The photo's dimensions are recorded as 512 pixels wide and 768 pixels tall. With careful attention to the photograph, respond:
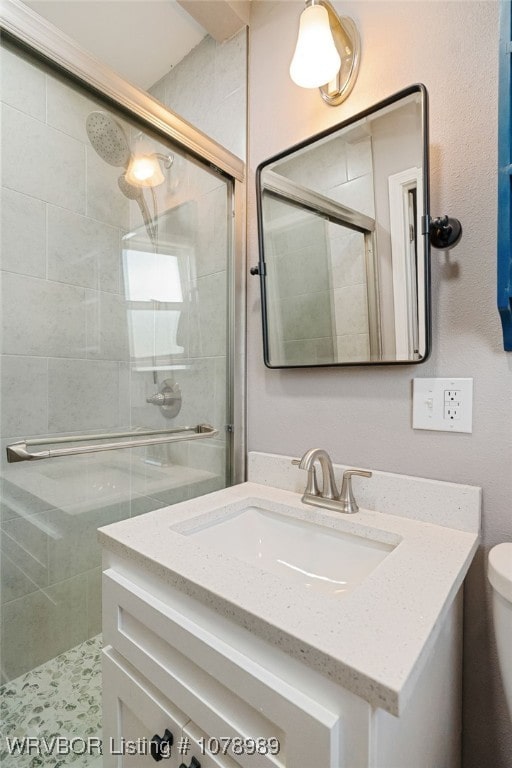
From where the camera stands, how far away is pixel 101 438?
113 cm

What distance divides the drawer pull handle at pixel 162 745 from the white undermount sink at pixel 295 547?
1.03 feet

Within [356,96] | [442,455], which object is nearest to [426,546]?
[442,455]

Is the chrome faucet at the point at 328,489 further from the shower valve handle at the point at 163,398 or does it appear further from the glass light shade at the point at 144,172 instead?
the glass light shade at the point at 144,172

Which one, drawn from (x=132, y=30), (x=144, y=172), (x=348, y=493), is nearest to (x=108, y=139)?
(x=144, y=172)

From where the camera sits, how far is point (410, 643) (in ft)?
1.53

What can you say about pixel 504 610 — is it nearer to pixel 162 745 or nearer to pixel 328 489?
pixel 328 489

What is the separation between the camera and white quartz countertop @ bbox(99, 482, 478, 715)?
1.44ft

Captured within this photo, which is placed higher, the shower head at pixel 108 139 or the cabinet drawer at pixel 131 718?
the shower head at pixel 108 139

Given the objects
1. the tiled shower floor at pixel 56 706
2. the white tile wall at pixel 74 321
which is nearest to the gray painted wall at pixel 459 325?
the white tile wall at pixel 74 321

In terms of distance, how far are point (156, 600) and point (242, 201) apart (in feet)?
4.03

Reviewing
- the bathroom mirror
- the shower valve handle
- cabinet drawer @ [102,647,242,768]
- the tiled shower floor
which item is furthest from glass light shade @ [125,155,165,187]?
the tiled shower floor

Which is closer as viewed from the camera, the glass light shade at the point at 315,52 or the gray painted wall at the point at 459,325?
the gray painted wall at the point at 459,325

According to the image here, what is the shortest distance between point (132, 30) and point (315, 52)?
2.91 ft

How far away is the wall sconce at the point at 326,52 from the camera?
3.02ft
